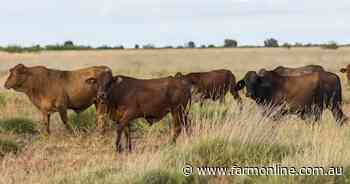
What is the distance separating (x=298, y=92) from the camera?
41.0 feet

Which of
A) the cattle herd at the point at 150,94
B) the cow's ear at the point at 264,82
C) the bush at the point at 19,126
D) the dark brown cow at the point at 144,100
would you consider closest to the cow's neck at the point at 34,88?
the cattle herd at the point at 150,94

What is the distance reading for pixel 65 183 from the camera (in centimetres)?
771

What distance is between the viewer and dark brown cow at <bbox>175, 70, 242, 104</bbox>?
56.9ft

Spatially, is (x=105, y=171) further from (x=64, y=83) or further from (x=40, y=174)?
(x=64, y=83)

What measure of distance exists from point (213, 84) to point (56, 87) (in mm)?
5610

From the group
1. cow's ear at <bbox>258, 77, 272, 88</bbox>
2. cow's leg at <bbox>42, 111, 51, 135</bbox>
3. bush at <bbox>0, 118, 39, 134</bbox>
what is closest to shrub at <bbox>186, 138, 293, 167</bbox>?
cow's ear at <bbox>258, 77, 272, 88</bbox>

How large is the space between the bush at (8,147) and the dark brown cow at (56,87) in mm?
2386

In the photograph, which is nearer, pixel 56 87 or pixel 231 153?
pixel 231 153

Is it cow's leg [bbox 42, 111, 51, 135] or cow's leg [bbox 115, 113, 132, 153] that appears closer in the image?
cow's leg [bbox 115, 113, 132, 153]

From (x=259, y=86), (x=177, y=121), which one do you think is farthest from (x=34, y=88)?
(x=259, y=86)

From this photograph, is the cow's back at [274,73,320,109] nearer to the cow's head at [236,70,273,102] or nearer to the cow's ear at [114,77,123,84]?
the cow's head at [236,70,273,102]

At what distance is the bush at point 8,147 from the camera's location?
34.5 ft

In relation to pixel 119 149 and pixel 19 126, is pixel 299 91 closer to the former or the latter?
pixel 119 149

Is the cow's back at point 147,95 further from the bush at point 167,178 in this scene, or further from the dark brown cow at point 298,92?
the bush at point 167,178
